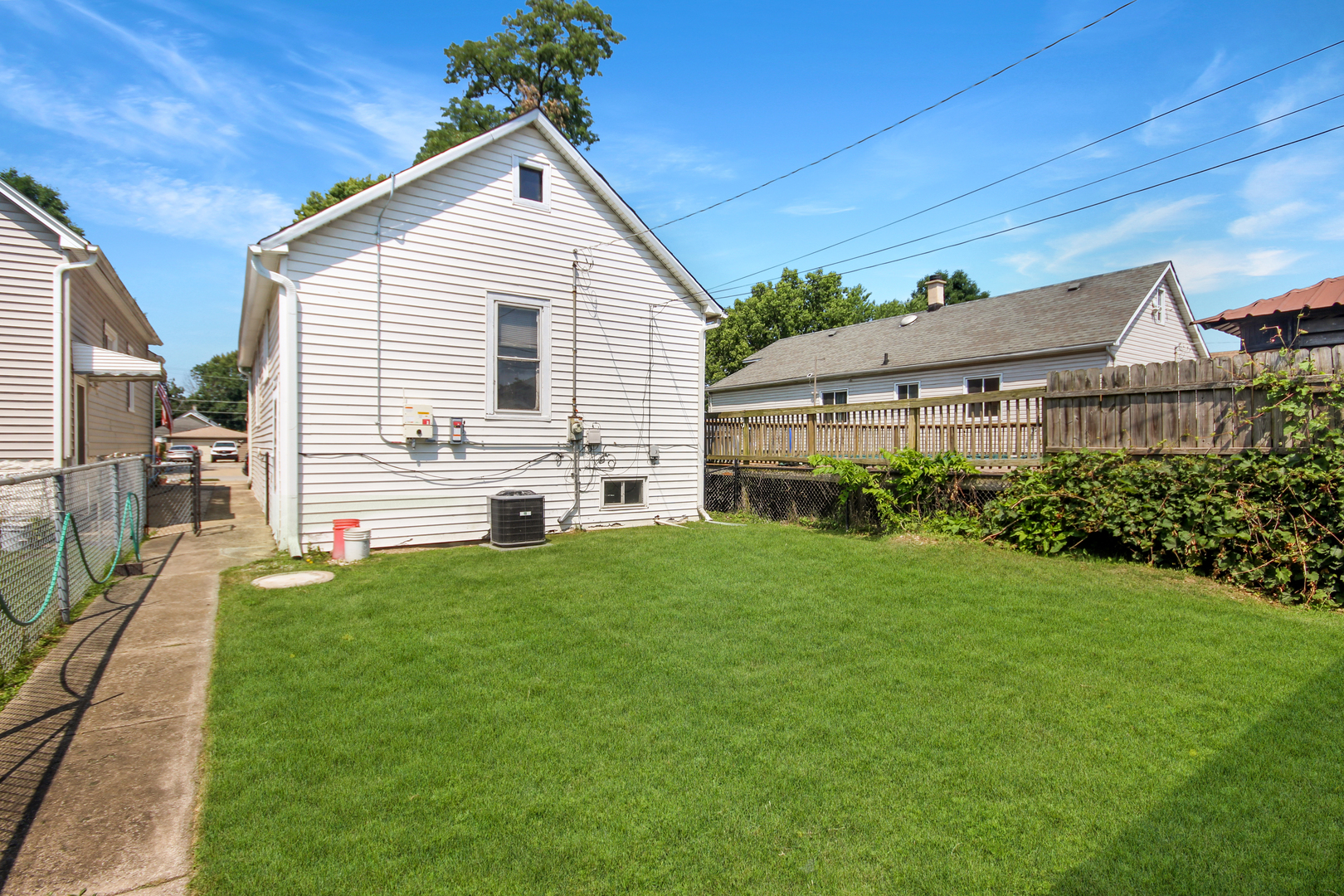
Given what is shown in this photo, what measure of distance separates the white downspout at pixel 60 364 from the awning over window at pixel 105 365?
1.34ft

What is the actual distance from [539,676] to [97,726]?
2.28m

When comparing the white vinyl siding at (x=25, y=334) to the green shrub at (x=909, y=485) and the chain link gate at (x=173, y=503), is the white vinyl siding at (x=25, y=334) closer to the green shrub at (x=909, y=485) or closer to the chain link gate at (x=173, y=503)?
the chain link gate at (x=173, y=503)

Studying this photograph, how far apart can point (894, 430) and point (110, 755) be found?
854 cm

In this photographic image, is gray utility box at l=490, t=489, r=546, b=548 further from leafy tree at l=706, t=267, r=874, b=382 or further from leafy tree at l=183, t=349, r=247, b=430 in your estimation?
leafy tree at l=183, t=349, r=247, b=430

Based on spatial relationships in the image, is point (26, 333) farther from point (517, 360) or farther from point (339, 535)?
point (517, 360)

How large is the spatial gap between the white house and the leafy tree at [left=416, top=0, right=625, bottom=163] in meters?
18.3

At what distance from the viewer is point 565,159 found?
31.4ft

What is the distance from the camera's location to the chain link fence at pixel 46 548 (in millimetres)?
4168

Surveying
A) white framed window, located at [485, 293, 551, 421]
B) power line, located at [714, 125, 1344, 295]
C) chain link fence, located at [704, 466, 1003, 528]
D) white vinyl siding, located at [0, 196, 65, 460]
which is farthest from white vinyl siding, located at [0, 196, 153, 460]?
power line, located at [714, 125, 1344, 295]

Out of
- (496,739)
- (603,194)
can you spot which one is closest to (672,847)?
(496,739)

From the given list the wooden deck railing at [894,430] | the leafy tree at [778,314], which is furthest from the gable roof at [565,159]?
the leafy tree at [778,314]

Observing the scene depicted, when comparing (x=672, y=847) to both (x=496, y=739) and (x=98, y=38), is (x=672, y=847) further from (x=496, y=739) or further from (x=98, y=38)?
(x=98, y=38)

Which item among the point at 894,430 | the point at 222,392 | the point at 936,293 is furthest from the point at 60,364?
the point at 222,392

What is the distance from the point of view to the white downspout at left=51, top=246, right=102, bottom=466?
912 cm
